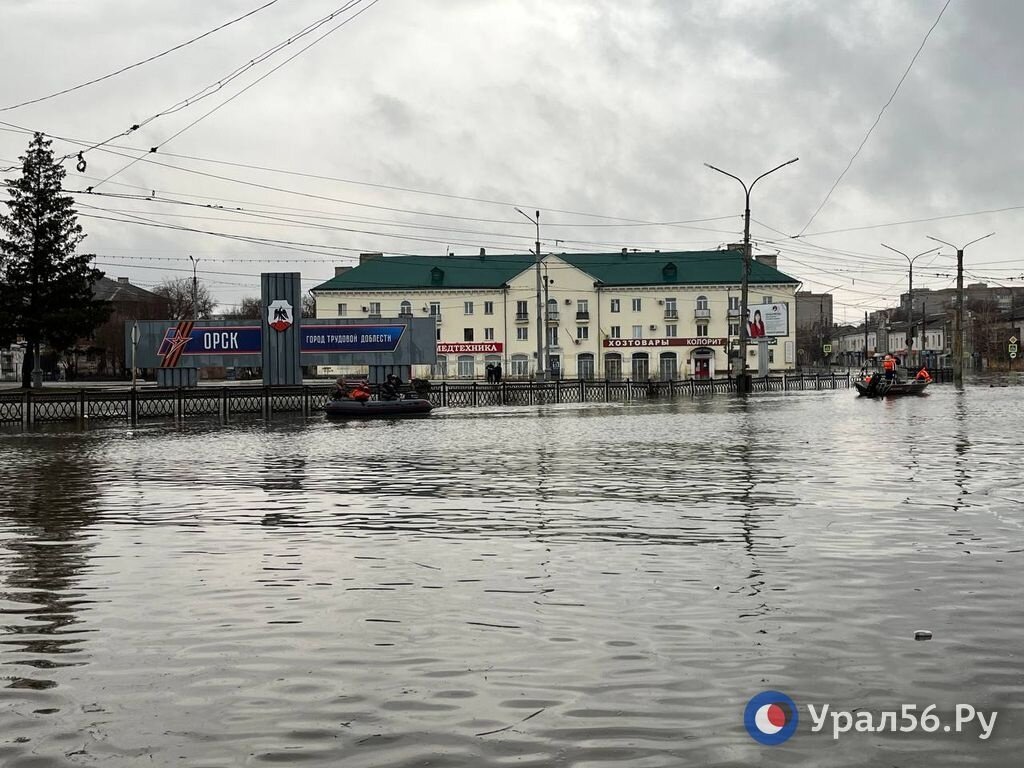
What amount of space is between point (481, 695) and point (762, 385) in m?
67.0

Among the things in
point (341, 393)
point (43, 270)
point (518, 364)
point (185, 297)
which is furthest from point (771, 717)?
point (185, 297)

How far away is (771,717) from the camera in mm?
5227

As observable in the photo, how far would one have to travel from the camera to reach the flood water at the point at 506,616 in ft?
16.5

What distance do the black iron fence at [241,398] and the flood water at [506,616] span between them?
2246cm

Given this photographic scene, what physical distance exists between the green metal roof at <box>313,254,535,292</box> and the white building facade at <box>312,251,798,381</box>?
197mm

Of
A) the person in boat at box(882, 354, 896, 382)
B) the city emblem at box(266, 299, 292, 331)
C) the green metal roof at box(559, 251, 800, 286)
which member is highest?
the green metal roof at box(559, 251, 800, 286)

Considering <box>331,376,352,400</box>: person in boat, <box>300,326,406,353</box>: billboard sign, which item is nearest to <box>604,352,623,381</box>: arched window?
<box>300,326,406,353</box>: billboard sign

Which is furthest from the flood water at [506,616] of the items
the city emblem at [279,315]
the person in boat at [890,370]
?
the person in boat at [890,370]

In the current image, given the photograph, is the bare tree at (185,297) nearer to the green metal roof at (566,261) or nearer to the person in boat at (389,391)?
the green metal roof at (566,261)

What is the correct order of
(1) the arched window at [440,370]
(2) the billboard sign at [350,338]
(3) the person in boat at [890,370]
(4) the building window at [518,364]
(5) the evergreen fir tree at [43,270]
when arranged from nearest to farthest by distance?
(3) the person in boat at [890,370], (2) the billboard sign at [350,338], (5) the evergreen fir tree at [43,270], (1) the arched window at [440,370], (4) the building window at [518,364]

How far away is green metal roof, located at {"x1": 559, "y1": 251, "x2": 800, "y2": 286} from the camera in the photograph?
10756 centimetres

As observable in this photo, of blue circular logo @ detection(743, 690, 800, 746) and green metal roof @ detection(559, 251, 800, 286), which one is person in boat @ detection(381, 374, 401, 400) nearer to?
blue circular logo @ detection(743, 690, 800, 746)

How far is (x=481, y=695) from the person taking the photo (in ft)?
18.5

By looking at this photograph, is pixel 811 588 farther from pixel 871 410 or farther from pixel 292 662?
pixel 871 410
